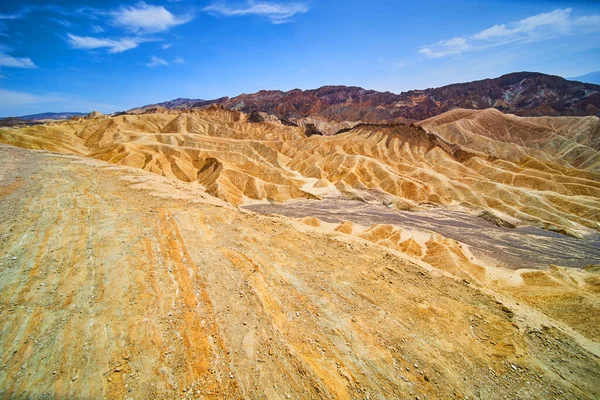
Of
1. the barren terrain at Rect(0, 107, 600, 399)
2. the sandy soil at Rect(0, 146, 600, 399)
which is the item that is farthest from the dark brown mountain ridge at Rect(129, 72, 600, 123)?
the sandy soil at Rect(0, 146, 600, 399)

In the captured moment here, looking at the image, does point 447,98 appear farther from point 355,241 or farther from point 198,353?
point 198,353

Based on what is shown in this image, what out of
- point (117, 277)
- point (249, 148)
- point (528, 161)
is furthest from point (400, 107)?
point (117, 277)

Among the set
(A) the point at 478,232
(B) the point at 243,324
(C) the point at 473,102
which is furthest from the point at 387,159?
(C) the point at 473,102

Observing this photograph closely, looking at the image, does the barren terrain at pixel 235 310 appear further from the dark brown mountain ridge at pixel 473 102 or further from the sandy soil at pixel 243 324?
the dark brown mountain ridge at pixel 473 102

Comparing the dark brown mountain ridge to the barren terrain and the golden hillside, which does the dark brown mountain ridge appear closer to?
the golden hillside

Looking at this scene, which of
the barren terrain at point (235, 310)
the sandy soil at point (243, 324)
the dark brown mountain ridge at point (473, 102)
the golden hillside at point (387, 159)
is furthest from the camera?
the dark brown mountain ridge at point (473, 102)

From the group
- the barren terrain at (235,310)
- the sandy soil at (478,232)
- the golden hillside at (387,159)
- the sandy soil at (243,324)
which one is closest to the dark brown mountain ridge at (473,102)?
the golden hillside at (387,159)
